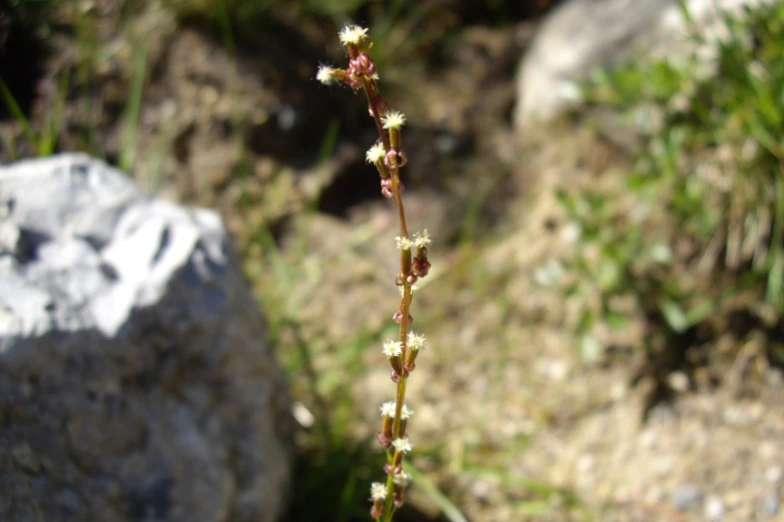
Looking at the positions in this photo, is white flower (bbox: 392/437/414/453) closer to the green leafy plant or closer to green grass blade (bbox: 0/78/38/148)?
the green leafy plant

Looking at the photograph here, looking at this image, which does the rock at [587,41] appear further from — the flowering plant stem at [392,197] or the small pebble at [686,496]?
the flowering plant stem at [392,197]

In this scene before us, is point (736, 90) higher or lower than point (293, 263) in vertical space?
higher

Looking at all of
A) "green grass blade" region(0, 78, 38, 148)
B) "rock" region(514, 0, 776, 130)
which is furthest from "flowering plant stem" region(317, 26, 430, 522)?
"rock" region(514, 0, 776, 130)

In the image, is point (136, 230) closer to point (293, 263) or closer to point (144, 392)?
point (144, 392)

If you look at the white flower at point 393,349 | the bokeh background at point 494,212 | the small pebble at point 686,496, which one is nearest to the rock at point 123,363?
the bokeh background at point 494,212

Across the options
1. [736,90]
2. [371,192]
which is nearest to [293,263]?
[371,192]

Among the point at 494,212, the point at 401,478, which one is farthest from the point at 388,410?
the point at 494,212
